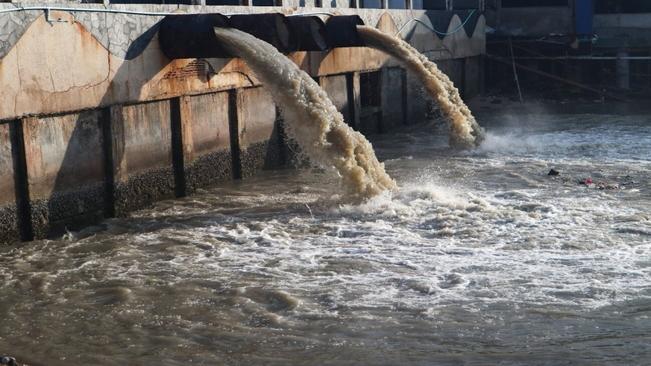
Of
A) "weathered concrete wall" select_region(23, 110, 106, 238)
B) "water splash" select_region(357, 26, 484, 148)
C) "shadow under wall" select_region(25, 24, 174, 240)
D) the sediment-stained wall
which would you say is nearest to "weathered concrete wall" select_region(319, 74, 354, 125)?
the sediment-stained wall

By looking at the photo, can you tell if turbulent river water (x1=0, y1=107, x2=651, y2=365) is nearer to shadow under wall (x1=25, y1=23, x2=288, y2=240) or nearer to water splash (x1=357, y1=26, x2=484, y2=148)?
shadow under wall (x1=25, y1=23, x2=288, y2=240)

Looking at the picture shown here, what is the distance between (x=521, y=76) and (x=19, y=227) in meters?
18.8

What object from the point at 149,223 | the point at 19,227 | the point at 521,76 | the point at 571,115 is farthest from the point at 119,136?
the point at 521,76

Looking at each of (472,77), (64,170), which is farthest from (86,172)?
→ (472,77)

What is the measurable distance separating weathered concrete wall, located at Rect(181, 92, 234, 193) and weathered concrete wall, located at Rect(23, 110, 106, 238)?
1.81m

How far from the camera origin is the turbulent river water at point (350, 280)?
759 cm

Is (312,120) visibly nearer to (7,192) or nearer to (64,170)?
(64,170)

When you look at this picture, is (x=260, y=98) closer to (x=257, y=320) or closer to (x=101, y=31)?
(x=101, y=31)

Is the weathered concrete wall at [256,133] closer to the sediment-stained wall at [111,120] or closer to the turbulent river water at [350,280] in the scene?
the sediment-stained wall at [111,120]

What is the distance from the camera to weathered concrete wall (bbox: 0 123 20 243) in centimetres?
1080

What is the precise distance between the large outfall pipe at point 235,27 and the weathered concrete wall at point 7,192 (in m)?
3.12

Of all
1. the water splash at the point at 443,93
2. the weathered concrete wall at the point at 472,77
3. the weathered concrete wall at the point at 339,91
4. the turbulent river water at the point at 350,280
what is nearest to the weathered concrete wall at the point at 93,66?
the turbulent river water at the point at 350,280

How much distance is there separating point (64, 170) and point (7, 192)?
40.0 inches

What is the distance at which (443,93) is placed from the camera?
1825 cm
